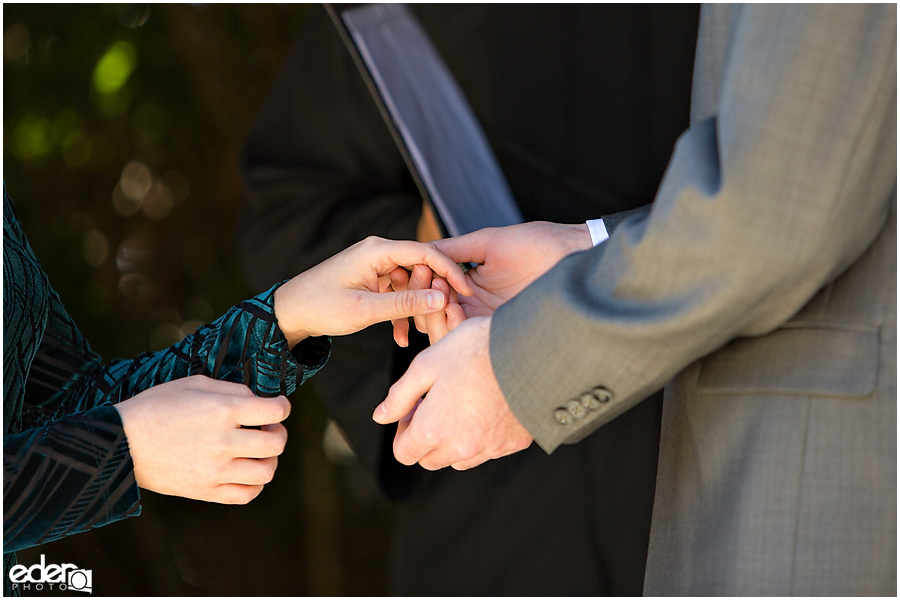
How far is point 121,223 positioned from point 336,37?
936mm

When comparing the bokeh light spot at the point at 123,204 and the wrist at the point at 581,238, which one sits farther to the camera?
the bokeh light spot at the point at 123,204

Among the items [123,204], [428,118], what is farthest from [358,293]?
[123,204]

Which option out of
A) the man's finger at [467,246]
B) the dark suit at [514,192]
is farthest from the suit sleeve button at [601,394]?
the dark suit at [514,192]

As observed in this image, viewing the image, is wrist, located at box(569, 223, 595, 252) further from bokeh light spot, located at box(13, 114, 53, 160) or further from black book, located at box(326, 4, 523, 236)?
bokeh light spot, located at box(13, 114, 53, 160)

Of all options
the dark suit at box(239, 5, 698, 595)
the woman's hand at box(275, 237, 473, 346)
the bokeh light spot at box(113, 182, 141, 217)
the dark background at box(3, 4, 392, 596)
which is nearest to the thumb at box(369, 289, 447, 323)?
the woman's hand at box(275, 237, 473, 346)

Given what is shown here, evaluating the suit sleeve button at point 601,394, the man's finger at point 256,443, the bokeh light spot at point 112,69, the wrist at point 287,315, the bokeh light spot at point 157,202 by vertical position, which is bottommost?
the suit sleeve button at point 601,394

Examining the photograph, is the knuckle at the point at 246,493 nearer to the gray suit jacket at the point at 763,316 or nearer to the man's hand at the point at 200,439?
the man's hand at the point at 200,439

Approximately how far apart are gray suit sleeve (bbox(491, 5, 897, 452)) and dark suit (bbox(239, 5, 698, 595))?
665mm

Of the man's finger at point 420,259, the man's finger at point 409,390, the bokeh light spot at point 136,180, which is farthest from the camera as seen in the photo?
the bokeh light spot at point 136,180

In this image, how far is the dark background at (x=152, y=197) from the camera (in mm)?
2049

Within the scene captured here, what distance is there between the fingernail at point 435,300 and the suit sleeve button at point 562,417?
227 millimetres

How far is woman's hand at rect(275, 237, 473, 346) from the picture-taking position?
40.4 inches

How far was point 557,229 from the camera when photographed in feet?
3.75

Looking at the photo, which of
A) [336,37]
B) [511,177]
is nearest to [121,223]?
[336,37]
